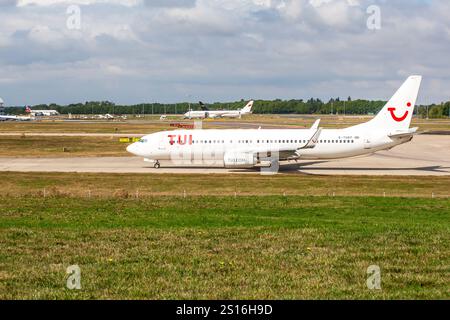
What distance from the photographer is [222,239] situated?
20141 millimetres

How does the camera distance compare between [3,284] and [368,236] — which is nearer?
[3,284]

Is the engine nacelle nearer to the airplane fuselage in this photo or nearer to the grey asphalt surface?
the airplane fuselage

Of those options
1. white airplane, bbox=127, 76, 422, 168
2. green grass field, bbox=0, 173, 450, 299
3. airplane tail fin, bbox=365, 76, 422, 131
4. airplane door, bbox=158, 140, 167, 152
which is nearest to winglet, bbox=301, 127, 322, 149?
white airplane, bbox=127, 76, 422, 168

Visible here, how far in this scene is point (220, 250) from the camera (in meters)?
18.1

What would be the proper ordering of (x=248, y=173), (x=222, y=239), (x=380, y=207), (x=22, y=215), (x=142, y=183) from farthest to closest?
1. (x=248, y=173)
2. (x=142, y=183)
3. (x=380, y=207)
4. (x=22, y=215)
5. (x=222, y=239)

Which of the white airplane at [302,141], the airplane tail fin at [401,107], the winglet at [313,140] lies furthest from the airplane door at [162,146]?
the airplane tail fin at [401,107]

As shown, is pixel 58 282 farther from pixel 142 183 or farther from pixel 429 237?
pixel 142 183

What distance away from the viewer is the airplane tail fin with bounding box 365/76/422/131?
59.0m

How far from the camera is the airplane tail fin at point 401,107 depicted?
193ft

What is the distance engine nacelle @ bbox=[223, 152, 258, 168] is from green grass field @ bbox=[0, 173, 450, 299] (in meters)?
24.6

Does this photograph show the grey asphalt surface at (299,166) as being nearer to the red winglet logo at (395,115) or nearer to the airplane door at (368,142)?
the airplane door at (368,142)

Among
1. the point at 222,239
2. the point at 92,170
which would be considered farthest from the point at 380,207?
the point at 92,170

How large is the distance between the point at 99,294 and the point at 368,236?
1054 cm
